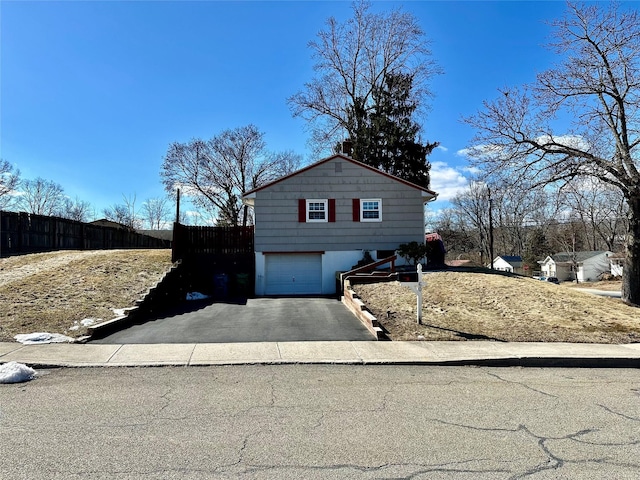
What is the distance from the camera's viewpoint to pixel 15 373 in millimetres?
6262

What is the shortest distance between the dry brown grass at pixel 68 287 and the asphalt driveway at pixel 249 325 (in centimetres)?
111

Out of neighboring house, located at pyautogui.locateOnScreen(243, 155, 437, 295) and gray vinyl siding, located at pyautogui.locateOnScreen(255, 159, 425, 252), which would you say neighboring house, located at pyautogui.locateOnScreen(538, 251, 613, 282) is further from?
neighboring house, located at pyautogui.locateOnScreen(243, 155, 437, 295)

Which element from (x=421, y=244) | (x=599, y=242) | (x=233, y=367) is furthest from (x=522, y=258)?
(x=233, y=367)

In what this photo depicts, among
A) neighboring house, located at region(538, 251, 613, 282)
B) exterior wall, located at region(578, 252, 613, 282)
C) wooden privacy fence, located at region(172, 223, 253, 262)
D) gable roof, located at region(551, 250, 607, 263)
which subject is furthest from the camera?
gable roof, located at region(551, 250, 607, 263)

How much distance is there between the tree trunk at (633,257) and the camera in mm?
16625

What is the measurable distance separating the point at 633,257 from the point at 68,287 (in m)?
19.0

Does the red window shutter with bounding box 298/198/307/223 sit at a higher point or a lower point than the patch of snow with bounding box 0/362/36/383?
higher

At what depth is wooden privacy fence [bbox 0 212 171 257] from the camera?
18688 mm

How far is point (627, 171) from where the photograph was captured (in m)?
16.5

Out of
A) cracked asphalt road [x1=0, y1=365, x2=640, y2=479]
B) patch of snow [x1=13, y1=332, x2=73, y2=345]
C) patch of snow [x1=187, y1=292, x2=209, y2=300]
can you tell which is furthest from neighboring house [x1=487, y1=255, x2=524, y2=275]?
patch of snow [x1=13, y1=332, x2=73, y2=345]

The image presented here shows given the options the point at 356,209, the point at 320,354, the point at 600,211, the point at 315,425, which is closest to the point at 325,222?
the point at 356,209

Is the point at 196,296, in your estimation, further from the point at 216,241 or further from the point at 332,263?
the point at 332,263

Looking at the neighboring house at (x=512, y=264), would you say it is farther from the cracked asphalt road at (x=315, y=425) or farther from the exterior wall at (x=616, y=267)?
the cracked asphalt road at (x=315, y=425)

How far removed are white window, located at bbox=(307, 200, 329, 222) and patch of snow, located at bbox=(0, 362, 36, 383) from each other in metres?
13.9
